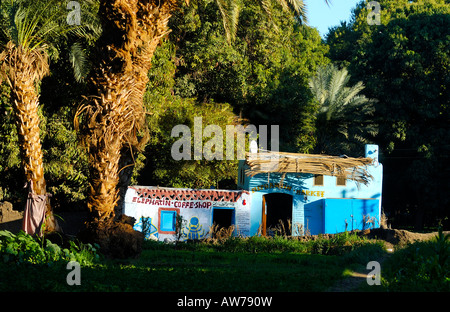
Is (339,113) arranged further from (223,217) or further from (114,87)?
(114,87)

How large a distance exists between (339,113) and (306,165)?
1050 cm

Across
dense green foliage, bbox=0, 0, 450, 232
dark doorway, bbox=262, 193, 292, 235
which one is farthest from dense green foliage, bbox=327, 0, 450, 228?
dark doorway, bbox=262, 193, 292, 235

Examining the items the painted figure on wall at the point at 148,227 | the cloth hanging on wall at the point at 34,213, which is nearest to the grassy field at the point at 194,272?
the cloth hanging on wall at the point at 34,213

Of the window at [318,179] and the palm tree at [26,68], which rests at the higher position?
the palm tree at [26,68]

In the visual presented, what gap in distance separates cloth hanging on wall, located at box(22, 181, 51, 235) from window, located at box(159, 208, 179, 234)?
6.92 m

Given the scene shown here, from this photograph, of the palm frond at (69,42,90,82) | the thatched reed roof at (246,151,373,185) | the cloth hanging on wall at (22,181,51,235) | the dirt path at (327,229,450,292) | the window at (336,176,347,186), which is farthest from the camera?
the window at (336,176,347,186)

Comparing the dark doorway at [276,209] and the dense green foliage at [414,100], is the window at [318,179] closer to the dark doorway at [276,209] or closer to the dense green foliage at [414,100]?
the dark doorway at [276,209]

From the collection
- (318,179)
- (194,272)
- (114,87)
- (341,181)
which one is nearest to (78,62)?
(114,87)

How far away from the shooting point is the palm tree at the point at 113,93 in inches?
430

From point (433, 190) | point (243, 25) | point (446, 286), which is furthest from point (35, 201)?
point (433, 190)

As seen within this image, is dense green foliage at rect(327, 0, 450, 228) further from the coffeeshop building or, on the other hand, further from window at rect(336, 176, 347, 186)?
window at rect(336, 176, 347, 186)

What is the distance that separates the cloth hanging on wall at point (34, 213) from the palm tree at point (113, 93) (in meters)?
3.81

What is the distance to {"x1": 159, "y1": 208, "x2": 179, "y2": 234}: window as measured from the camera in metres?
21.0

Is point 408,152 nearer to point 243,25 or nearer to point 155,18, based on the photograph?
point 243,25
